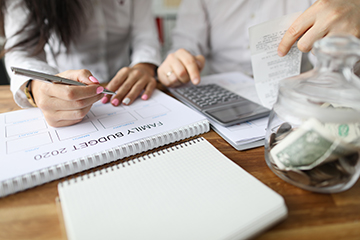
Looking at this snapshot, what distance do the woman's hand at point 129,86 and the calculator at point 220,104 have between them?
70 mm

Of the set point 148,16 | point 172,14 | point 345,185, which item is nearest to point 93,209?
point 345,185

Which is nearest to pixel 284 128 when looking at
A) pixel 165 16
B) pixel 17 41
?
pixel 17 41

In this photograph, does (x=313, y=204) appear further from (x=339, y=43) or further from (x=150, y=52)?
(x=150, y=52)

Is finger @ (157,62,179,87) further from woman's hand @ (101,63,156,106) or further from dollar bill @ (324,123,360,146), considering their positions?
dollar bill @ (324,123,360,146)

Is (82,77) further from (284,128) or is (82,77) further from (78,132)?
(284,128)

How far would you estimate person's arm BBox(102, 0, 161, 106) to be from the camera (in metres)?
0.53

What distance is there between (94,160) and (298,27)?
1.25 ft

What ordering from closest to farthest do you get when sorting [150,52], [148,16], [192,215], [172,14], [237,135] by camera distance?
1. [192,215]
2. [237,135]
3. [150,52]
4. [148,16]
5. [172,14]

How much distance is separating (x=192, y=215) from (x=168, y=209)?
25mm

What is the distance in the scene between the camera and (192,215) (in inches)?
8.8

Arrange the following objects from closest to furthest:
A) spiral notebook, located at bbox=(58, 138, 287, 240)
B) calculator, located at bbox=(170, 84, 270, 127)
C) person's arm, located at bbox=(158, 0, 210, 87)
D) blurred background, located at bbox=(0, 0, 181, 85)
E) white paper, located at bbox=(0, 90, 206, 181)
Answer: spiral notebook, located at bbox=(58, 138, 287, 240)
white paper, located at bbox=(0, 90, 206, 181)
calculator, located at bbox=(170, 84, 270, 127)
person's arm, located at bbox=(158, 0, 210, 87)
blurred background, located at bbox=(0, 0, 181, 85)

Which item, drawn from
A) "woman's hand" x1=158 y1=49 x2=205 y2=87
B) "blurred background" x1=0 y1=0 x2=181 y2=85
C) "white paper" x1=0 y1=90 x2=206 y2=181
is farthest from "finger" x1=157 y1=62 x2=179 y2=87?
"blurred background" x1=0 y1=0 x2=181 y2=85

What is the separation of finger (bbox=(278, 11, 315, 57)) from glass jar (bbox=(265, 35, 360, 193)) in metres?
0.13

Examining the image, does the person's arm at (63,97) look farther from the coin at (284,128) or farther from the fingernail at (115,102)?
the coin at (284,128)
